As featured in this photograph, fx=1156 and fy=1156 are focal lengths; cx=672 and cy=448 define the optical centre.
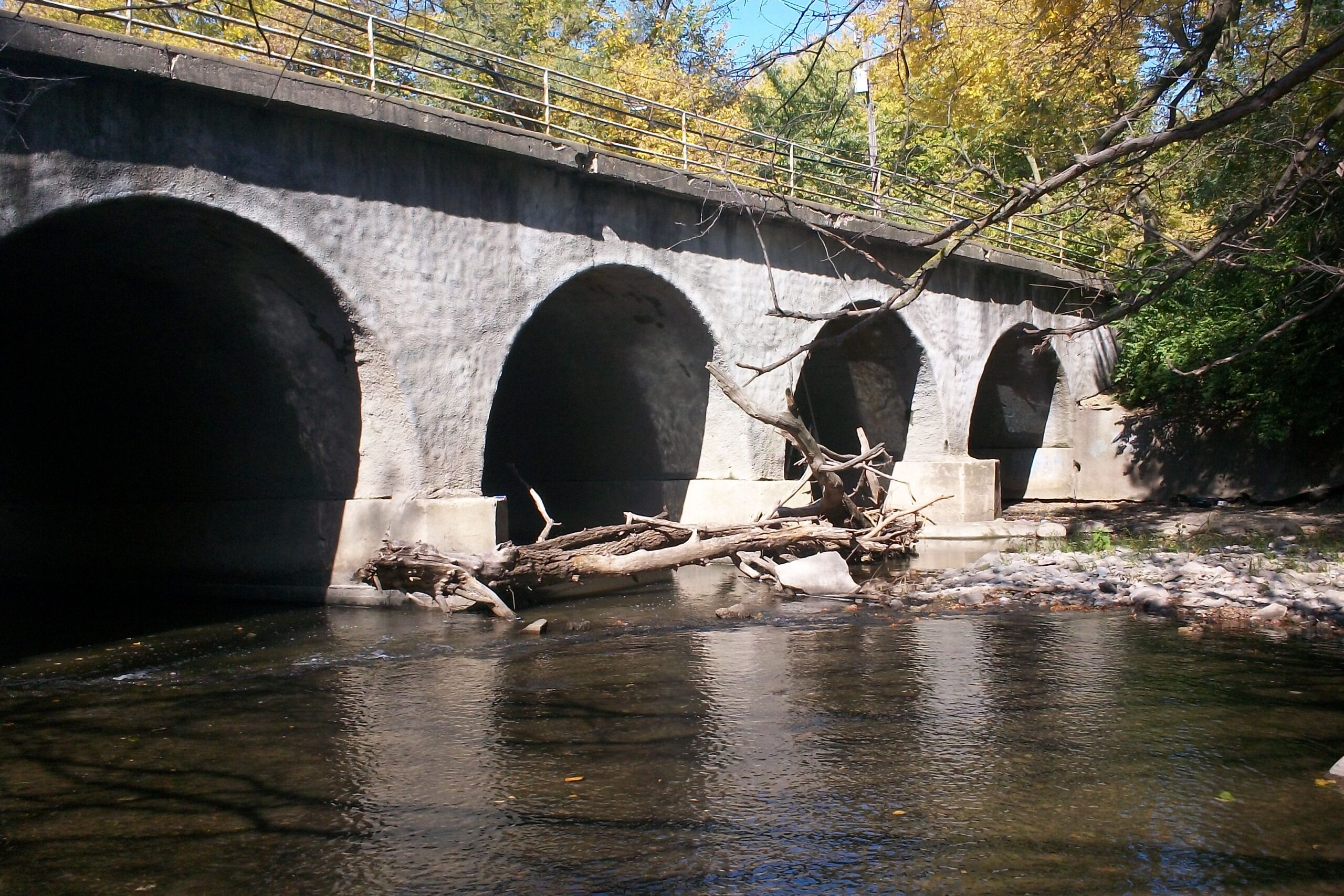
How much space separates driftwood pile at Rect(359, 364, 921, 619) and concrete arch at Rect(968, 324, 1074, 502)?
747 cm

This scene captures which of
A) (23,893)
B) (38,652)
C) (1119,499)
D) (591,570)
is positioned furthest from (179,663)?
(1119,499)

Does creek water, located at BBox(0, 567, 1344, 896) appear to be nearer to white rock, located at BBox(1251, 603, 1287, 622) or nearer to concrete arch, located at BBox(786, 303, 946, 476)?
white rock, located at BBox(1251, 603, 1287, 622)

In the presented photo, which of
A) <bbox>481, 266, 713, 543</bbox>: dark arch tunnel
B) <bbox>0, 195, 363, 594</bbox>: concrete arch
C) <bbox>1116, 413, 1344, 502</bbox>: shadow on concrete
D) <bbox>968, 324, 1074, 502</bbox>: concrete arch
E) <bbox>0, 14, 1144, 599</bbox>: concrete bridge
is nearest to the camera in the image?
<bbox>0, 14, 1144, 599</bbox>: concrete bridge

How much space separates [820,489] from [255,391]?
23.0 ft

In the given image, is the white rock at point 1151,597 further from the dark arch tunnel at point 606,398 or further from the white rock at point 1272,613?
the dark arch tunnel at point 606,398

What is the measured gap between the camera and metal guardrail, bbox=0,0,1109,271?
794 centimetres

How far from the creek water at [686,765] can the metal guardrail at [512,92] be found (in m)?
2.72

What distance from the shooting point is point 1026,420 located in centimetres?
2188

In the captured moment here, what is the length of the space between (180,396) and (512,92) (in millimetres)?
4745

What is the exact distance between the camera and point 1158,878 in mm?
3828

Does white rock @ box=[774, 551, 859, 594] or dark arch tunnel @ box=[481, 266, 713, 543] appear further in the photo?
dark arch tunnel @ box=[481, 266, 713, 543]

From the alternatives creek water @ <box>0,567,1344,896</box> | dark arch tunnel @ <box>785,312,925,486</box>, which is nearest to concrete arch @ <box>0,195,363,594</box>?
creek water @ <box>0,567,1344,896</box>

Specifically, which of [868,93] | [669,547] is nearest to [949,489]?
[669,547]

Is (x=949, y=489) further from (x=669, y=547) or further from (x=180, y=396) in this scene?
(x=180, y=396)
